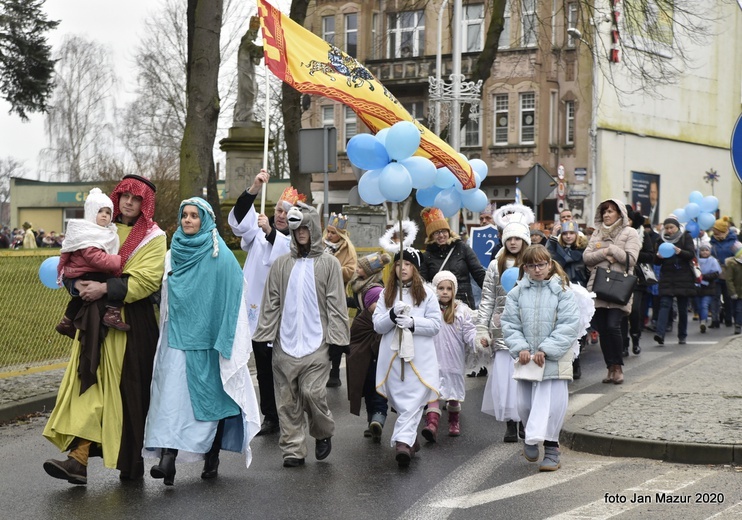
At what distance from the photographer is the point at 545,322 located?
28.4ft

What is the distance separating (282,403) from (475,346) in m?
1.96

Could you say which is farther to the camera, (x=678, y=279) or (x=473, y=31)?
(x=473, y=31)

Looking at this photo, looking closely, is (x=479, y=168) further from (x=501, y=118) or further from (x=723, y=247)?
(x=501, y=118)

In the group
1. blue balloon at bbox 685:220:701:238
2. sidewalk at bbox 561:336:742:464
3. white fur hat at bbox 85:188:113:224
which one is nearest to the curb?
white fur hat at bbox 85:188:113:224

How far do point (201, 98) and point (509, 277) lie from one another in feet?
32.8

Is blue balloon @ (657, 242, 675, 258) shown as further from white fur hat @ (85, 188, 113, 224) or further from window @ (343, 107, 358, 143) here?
window @ (343, 107, 358, 143)

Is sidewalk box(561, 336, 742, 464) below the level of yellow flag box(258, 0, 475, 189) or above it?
below

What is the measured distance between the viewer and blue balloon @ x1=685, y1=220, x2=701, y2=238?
20.3 metres

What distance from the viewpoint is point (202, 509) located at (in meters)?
7.23

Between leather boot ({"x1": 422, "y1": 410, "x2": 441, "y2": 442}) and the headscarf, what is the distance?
278cm

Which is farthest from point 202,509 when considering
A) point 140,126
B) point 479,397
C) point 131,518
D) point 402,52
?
point 140,126

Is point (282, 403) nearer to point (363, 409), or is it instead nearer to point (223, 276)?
point (223, 276)

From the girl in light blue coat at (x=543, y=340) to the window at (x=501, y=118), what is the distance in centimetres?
4186

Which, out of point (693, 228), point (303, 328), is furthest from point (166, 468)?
point (693, 228)
